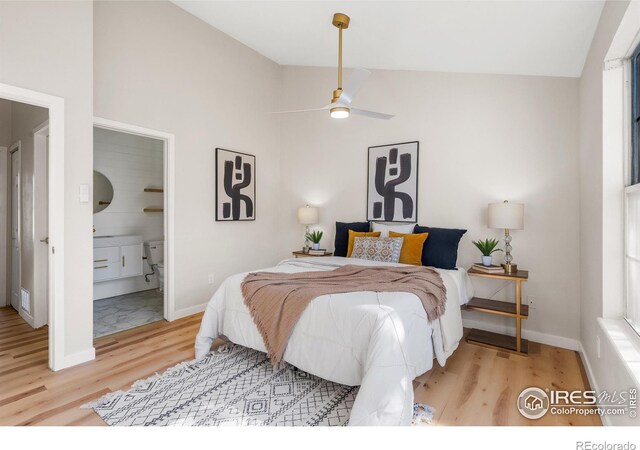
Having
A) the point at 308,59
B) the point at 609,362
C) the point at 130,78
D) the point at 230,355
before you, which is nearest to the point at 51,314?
the point at 230,355

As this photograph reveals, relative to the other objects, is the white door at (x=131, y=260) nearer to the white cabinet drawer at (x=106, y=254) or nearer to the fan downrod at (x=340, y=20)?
the white cabinet drawer at (x=106, y=254)

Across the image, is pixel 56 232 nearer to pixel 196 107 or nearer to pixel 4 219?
pixel 196 107

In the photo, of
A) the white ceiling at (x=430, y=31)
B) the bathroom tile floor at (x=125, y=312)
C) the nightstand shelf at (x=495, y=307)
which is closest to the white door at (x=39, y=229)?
the bathroom tile floor at (x=125, y=312)

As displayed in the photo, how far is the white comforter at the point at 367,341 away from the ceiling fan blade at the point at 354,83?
162cm

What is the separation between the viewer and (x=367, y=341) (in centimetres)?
195

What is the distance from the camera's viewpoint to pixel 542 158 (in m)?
3.18

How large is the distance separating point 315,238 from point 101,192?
9.55ft

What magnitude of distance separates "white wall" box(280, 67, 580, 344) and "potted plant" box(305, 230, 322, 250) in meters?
0.14

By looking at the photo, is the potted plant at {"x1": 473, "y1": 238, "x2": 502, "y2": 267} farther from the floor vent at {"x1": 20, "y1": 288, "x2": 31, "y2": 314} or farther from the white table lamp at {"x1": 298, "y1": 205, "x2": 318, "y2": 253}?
the floor vent at {"x1": 20, "y1": 288, "x2": 31, "y2": 314}

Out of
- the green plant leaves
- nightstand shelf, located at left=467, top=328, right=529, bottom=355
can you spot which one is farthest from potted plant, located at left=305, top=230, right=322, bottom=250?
nightstand shelf, located at left=467, top=328, right=529, bottom=355

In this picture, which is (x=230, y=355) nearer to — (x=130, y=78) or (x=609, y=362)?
(x=609, y=362)

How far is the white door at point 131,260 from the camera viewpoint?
4.54 metres

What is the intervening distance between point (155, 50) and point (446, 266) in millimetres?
3641

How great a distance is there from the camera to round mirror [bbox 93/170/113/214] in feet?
14.7
